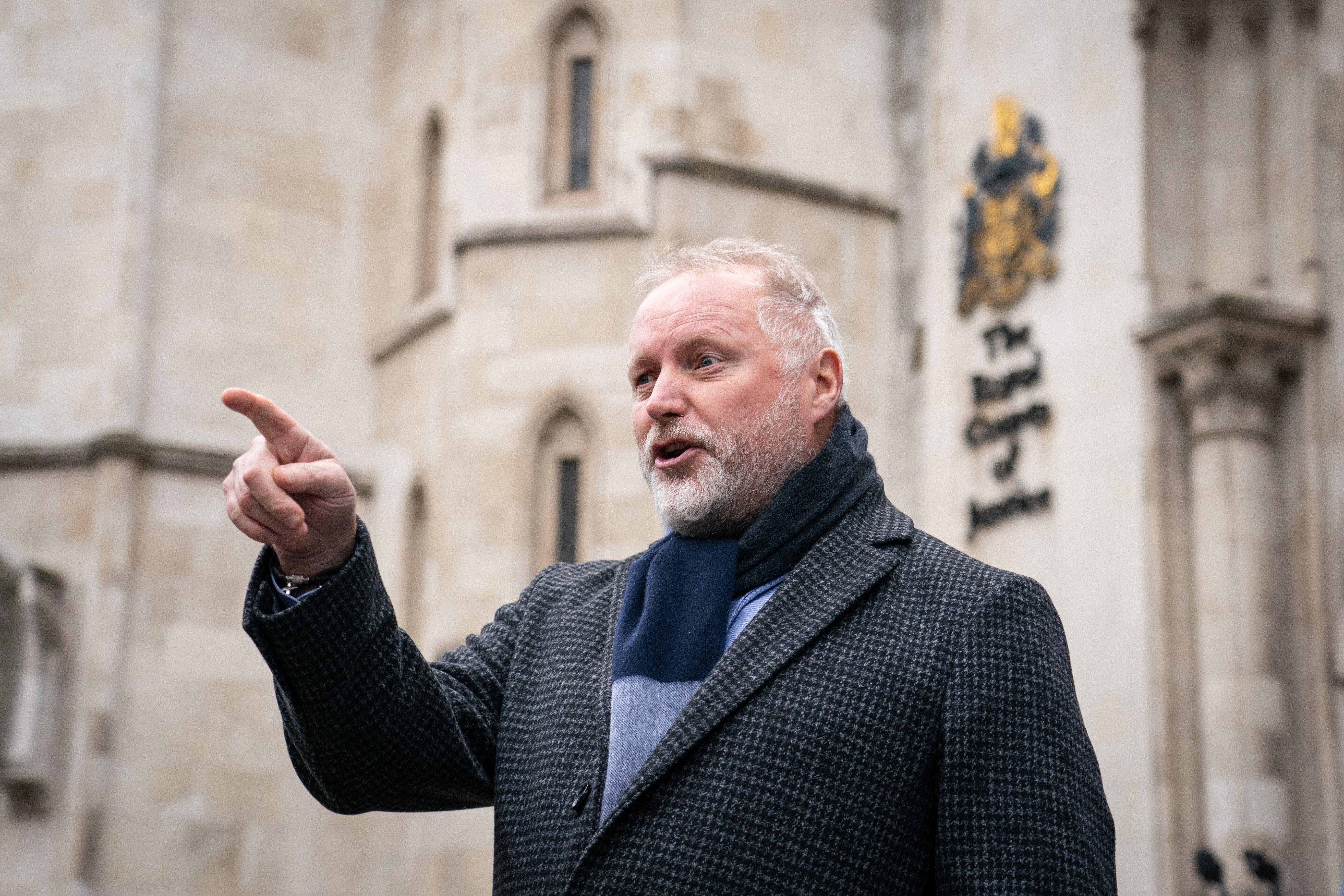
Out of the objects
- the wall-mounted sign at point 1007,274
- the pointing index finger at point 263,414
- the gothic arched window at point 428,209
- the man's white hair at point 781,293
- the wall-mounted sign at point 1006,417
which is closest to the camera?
the pointing index finger at point 263,414

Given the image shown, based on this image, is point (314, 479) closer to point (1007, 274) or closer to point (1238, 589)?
point (1238, 589)

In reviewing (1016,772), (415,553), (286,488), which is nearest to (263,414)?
(286,488)

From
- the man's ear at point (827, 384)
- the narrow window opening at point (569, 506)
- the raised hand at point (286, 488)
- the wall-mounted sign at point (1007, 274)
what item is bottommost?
the raised hand at point (286, 488)

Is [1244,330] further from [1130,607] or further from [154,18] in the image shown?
[154,18]

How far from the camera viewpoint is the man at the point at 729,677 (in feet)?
5.64

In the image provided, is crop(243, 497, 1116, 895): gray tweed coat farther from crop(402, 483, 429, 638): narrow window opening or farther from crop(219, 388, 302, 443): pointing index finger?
crop(402, 483, 429, 638): narrow window opening

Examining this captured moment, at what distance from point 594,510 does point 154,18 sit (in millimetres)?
5101

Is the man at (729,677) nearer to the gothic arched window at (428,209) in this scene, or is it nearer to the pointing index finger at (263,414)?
the pointing index finger at (263,414)

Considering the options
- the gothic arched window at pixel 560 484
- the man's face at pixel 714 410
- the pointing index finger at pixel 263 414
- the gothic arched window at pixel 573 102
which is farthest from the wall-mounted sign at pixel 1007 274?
the pointing index finger at pixel 263 414

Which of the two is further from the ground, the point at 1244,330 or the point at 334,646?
the point at 1244,330

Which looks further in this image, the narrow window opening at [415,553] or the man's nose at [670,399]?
the narrow window opening at [415,553]

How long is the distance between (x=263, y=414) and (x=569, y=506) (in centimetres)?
926

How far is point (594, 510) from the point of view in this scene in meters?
10.6

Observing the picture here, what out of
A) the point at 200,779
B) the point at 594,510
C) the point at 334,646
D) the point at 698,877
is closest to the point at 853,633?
the point at 698,877
